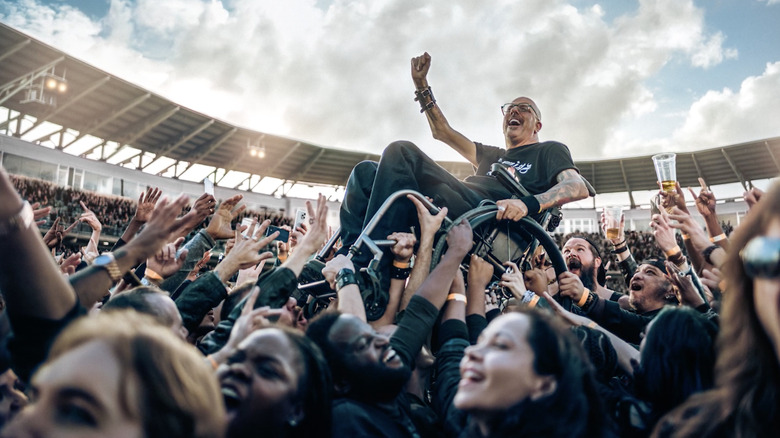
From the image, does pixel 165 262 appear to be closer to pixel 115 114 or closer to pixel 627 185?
pixel 115 114

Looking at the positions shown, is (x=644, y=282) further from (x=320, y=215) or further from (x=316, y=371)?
(x=316, y=371)

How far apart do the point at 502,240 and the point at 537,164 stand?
2.14ft

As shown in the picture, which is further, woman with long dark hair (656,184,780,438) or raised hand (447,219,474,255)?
raised hand (447,219,474,255)

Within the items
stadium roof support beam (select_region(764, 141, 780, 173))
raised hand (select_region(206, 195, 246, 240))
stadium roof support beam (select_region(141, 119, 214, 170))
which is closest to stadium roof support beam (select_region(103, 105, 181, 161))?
stadium roof support beam (select_region(141, 119, 214, 170))

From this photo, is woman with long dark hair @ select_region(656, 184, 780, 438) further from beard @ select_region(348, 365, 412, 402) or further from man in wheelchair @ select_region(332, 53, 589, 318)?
man in wheelchair @ select_region(332, 53, 589, 318)

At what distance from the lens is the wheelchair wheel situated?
3.02 meters

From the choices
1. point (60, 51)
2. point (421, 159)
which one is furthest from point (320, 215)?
point (60, 51)

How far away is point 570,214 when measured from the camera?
33.2m

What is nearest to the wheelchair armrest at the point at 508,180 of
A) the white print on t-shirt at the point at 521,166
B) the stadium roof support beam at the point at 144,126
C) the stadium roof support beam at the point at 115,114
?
the white print on t-shirt at the point at 521,166

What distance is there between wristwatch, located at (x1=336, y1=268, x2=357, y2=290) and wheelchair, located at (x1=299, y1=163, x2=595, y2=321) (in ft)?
0.28

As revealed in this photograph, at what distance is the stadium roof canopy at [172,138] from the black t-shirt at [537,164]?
20314mm

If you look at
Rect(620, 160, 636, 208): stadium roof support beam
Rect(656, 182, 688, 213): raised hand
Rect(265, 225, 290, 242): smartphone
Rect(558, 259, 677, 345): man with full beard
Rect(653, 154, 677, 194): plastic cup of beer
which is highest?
Rect(620, 160, 636, 208): stadium roof support beam

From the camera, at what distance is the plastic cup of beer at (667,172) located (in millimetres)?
3361

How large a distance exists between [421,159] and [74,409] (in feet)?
7.96
